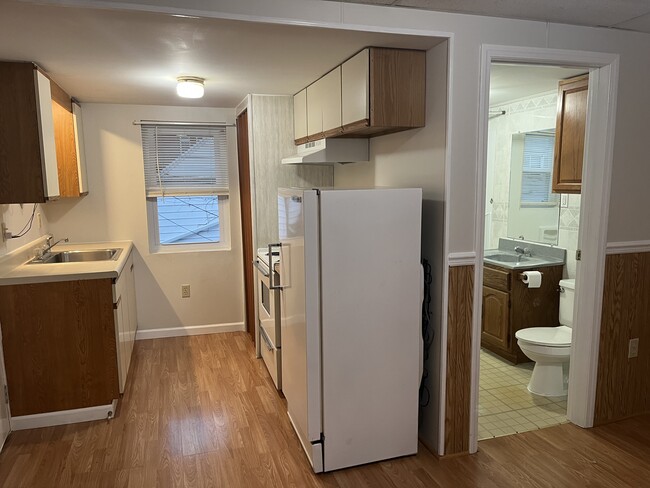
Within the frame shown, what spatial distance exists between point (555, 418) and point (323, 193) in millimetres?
2141

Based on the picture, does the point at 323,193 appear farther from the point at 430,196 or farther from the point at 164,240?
the point at 164,240

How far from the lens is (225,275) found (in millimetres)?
4719

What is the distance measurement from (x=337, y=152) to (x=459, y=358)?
156 cm

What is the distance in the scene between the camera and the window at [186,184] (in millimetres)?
4445

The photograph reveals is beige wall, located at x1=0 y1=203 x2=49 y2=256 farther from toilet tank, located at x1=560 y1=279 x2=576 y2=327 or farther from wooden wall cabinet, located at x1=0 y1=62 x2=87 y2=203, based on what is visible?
toilet tank, located at x1=560 y1=279 x2=576 y2=327

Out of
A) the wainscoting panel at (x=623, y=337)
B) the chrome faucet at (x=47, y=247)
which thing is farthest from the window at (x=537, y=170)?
the chrome faucet at (x=47, y=247)

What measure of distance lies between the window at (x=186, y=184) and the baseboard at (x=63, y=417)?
6.02ft

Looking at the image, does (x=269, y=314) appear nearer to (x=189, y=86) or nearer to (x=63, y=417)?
(x=63, y=417)

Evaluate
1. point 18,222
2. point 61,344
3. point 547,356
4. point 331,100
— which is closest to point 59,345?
point 61,344

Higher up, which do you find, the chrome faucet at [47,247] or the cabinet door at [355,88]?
the cabinet door at [355,88]

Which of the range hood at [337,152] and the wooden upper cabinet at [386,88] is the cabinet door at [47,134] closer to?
the range hood at [337,152]

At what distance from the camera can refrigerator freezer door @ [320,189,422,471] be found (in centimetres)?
240

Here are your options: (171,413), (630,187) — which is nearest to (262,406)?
(171,413)

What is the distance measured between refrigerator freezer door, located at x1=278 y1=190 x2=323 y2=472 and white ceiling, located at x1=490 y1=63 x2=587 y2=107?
1466mm
